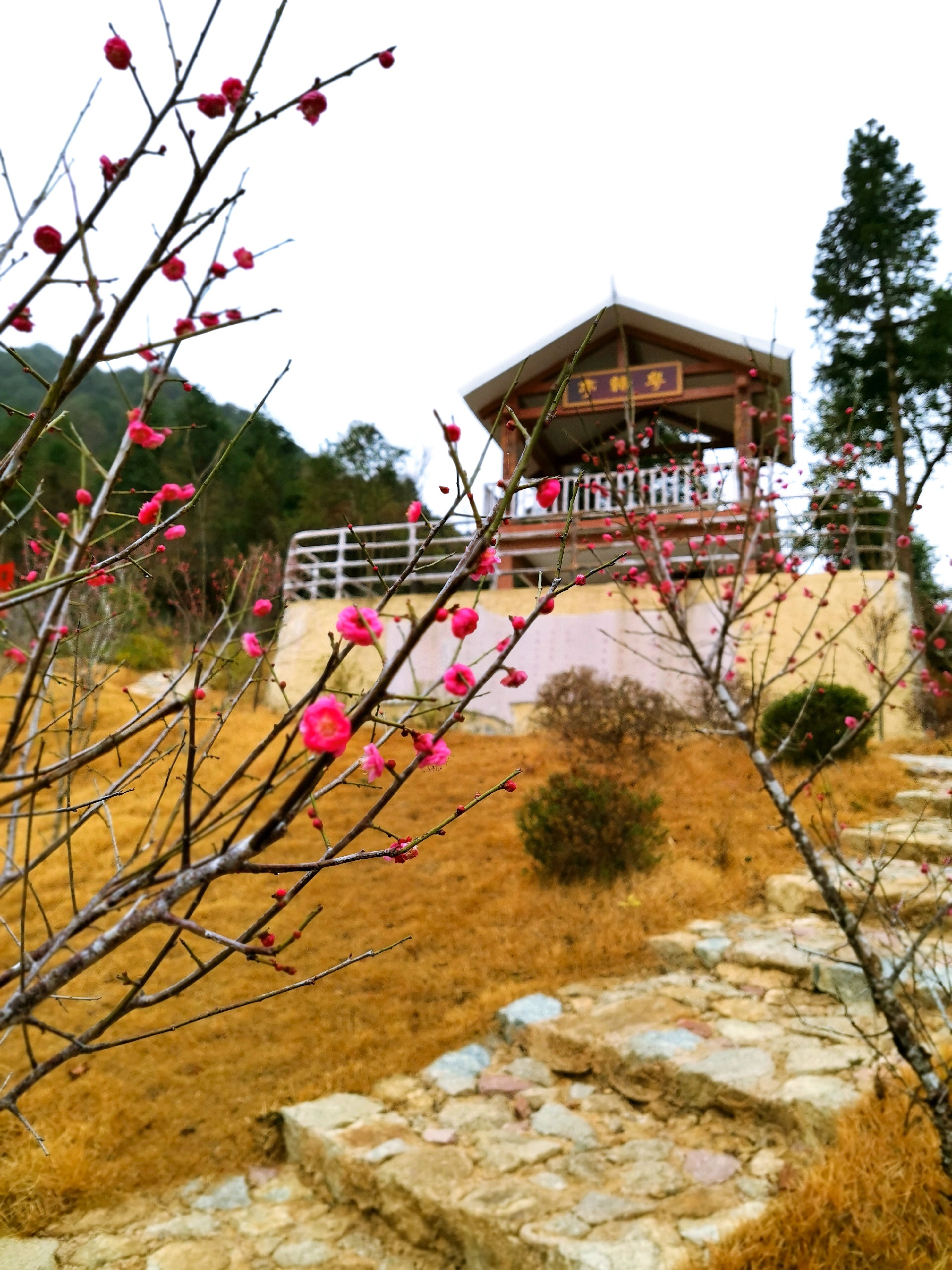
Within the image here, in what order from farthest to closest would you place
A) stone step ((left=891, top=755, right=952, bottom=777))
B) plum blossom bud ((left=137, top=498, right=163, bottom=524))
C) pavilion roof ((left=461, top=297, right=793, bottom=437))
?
pavilion roof ((left=461, top=297, right=793, bottom=437)) < stone step ((left=891, top=755, right=952, bottom=777)) < plum blossom bud ((left=137, top=498, right=163, bottom=524))

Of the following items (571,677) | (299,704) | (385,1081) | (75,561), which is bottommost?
(385,1081)

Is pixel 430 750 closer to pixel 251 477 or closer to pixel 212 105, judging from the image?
pixel 212 105

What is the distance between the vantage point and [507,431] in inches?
91.8

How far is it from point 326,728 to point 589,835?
5.14m

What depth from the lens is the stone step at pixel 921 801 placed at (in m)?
6.16

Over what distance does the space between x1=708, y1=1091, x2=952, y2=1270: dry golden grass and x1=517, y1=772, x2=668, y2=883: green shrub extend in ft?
9.48

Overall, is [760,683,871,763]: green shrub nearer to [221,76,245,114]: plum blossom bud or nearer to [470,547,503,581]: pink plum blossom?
[470,547,503,581]: pink plum blossom

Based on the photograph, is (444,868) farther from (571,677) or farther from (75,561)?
(75,561)

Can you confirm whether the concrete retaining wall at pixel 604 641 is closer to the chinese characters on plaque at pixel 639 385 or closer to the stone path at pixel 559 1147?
the chinese characters on plaque at pixel 639 385

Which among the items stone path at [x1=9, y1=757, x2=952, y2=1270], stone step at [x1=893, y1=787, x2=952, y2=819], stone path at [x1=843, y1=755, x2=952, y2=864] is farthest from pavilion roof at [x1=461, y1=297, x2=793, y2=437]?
stone path at [x1=9, y1=757, x2=952, y2=1270]

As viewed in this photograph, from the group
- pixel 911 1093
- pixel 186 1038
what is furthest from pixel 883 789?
pixel 186 1038

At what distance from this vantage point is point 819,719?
7164 millimetres

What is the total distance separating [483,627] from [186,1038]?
6.66 meters

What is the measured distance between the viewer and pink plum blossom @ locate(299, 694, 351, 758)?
2.97ft
